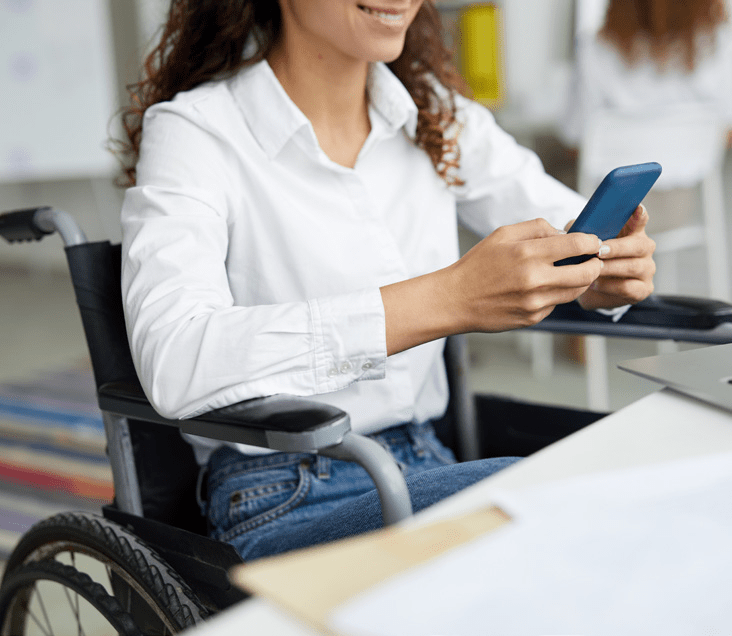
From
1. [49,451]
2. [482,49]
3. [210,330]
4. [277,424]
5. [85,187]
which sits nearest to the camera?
[277,424]

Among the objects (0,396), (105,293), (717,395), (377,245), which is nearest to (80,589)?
(105,293)

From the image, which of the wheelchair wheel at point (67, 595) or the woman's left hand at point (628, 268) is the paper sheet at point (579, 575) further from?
the wheelchair wheel at point (67, 595)

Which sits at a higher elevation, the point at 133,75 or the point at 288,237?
the point at 133,75

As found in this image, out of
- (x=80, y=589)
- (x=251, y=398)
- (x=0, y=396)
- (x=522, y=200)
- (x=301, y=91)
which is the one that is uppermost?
(x=301, y=91)

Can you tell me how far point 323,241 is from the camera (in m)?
0.88

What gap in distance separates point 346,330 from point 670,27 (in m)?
2.06

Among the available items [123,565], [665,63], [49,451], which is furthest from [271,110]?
[665,63]

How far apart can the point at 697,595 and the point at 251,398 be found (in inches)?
16.0

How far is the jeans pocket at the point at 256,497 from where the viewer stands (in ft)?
2.61

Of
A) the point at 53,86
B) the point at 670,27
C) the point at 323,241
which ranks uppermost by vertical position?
the point at 53,86

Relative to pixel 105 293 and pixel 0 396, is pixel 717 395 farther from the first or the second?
pixel 0 396

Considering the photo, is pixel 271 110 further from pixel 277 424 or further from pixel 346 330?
pixel 277 424

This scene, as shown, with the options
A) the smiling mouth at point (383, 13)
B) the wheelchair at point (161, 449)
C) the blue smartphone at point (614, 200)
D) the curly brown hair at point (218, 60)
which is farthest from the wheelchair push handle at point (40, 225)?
the blue smartphone at point (614, 200)

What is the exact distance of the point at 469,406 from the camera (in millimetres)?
999
